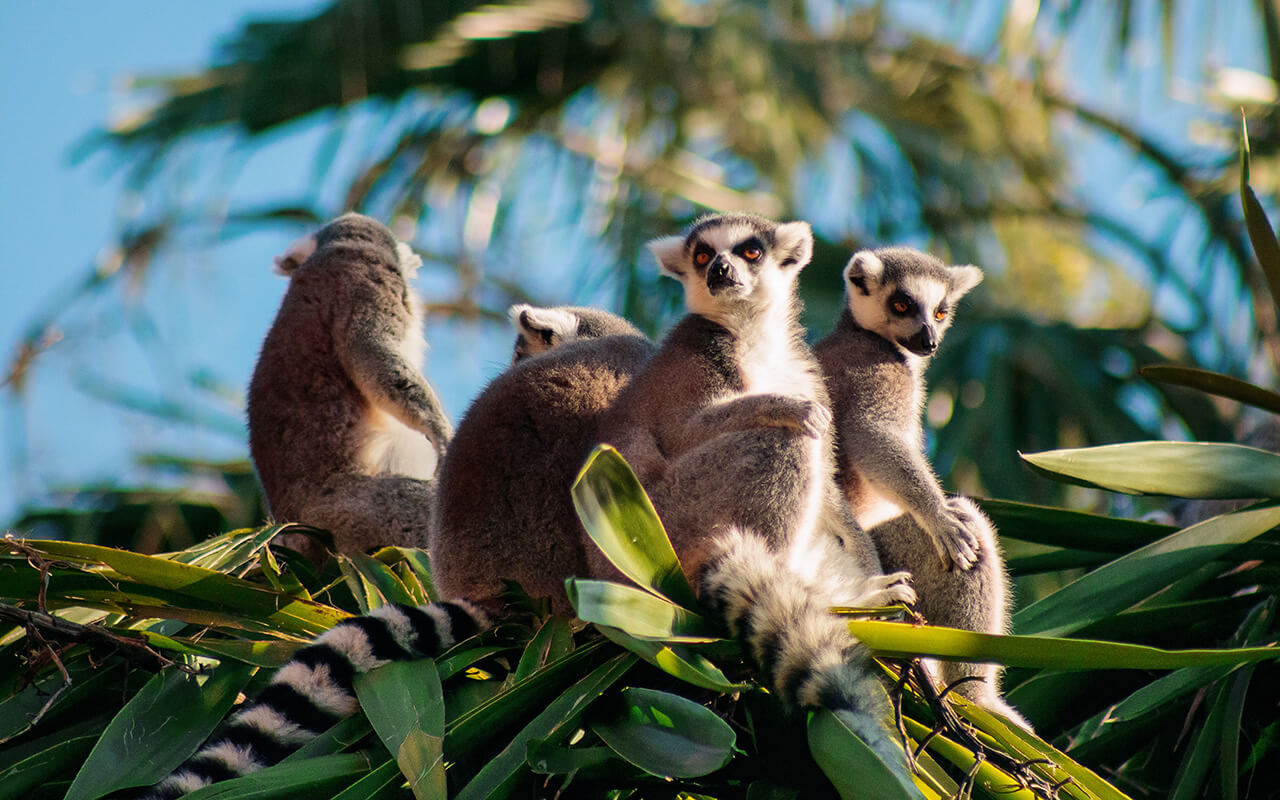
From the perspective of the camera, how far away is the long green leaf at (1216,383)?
10.8 ft

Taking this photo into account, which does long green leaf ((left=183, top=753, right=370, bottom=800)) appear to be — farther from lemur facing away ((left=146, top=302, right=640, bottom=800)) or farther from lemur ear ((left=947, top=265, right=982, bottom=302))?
lemur ear ((left=947, top=265, right=982, bottom=302))

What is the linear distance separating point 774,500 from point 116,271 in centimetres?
1071

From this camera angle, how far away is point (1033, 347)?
7.55 m

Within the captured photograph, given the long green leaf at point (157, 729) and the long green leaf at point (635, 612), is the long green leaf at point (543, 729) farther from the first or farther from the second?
the long green leaf at point (157, 729)

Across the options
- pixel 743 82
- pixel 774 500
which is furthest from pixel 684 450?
pixel 743 82

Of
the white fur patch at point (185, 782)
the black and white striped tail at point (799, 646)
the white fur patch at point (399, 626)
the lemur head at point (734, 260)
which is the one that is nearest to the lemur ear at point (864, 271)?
the lemur head at point (734, 260)

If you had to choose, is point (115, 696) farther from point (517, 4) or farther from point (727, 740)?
point (517, 4)

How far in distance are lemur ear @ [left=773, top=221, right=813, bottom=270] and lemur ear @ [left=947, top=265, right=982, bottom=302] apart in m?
Answer: 0.56

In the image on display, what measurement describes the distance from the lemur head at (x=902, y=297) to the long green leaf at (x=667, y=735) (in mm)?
1907

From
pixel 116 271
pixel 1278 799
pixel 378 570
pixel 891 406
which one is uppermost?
pixel 891 406

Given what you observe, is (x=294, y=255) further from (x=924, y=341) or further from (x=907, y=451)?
(x=907, y=451)

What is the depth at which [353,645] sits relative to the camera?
2.74m

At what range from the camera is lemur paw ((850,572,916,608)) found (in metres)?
2.86

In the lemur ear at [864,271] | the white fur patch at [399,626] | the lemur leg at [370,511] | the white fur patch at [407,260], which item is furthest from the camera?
the white fur patch at [407,260]
